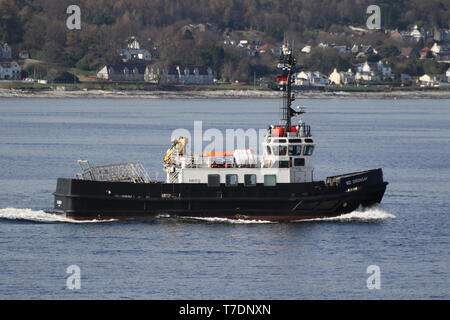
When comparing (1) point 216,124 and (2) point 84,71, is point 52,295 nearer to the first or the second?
(1) point 216,124

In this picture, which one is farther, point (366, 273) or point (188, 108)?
point (188, 108)

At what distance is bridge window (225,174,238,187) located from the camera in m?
49.2

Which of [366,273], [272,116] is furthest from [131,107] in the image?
[366,273]

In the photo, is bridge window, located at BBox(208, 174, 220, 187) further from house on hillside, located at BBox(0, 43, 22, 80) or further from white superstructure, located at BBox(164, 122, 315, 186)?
house on hillside, located at BBox(0, 43, 22, 80)

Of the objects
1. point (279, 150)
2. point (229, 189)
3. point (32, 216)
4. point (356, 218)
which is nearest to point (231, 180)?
point (229, 189)

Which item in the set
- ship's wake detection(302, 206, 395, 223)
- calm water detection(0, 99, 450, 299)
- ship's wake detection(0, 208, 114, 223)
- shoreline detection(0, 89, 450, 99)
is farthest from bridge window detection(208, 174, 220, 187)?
shoreline detection(0, 89, 450, 99)

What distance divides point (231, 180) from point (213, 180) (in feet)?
2.62

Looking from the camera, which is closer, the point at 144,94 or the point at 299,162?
the point at 299,162

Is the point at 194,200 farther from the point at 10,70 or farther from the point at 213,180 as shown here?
the point at 10,70

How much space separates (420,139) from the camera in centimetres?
10162

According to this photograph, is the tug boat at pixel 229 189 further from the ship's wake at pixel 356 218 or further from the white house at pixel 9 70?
the white house at pixel 9 70

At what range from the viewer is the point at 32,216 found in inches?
1962

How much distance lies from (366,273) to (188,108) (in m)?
113

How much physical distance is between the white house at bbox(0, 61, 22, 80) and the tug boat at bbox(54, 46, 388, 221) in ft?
475
